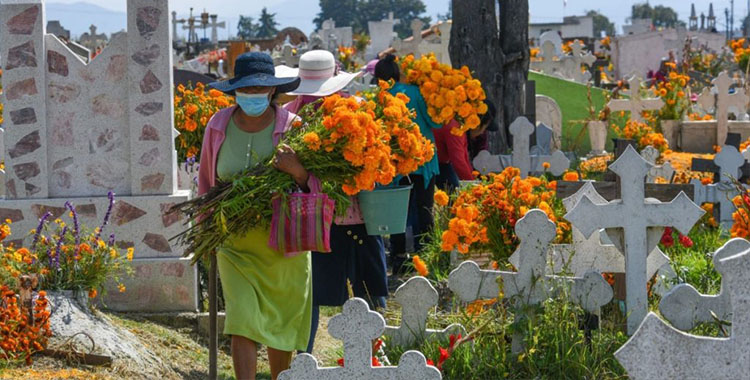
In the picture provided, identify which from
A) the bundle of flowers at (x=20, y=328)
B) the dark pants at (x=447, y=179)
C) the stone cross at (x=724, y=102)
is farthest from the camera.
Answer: the stone cross at (x=724, y=102)

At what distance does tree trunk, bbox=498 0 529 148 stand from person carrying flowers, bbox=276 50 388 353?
6884 mm

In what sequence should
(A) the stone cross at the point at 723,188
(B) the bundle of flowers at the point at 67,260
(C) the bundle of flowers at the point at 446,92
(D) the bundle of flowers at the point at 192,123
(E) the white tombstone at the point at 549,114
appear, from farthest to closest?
(E) the white tombstone at the point at 549,114 < (A) the stone cross at the point at 723,188 < (D) the bundle of flowers at the point at 192,123 < (C) the bundle of flowers at the point at 446,92 < (B) the bundle of flowers at the point at 67,260

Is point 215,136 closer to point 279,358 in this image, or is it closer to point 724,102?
point 279,358

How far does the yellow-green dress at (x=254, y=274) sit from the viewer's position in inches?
229

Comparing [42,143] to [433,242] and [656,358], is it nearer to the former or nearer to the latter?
[433,242]

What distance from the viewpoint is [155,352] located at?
7.25 meters

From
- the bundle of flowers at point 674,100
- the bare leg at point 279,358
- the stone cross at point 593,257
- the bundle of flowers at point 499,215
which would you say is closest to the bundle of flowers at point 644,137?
the bundle of flowers at point 674,100

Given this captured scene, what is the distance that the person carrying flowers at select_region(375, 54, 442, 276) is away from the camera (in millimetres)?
9008

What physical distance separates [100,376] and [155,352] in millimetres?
997

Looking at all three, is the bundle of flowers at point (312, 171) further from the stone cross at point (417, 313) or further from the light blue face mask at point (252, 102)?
the stone cross at point (417, 313)

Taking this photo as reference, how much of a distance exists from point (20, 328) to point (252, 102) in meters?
1.62

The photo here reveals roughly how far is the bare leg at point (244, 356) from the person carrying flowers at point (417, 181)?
3404 mm

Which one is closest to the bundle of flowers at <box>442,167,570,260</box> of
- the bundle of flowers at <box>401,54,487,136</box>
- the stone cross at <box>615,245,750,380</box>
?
the bundle of flowers at <box>401,54,487,136</box>

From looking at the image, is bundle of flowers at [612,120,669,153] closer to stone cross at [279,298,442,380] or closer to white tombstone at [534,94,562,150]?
white tombstone at [534,94,562,150]
